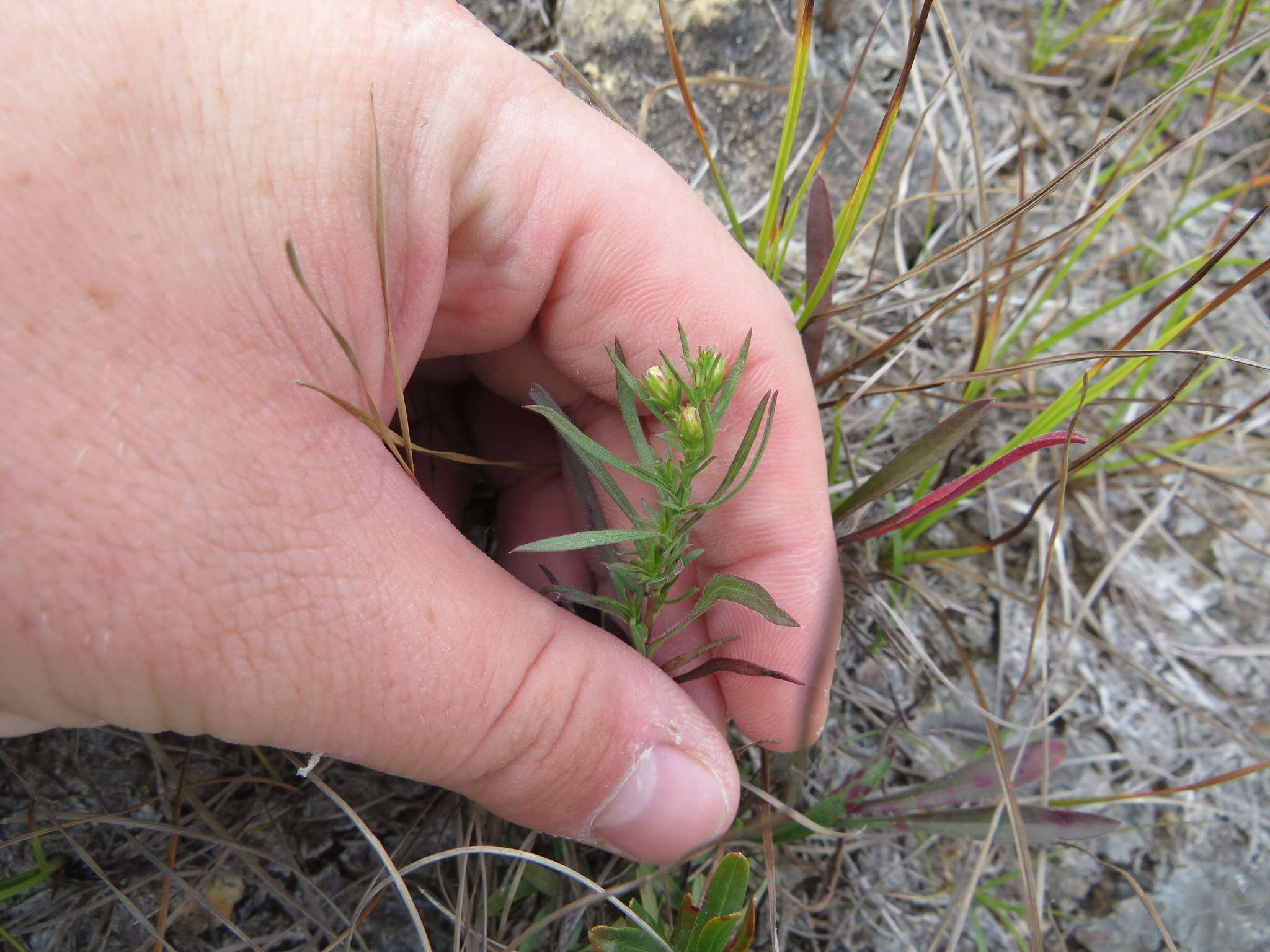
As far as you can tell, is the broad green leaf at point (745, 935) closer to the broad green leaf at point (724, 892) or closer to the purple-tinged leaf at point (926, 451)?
the broad green leaf at point (724, 892)

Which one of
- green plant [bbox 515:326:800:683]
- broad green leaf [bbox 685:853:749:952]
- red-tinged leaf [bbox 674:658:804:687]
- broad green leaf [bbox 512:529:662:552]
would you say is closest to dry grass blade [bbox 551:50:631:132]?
green plant [bbox 515:326:800:683]

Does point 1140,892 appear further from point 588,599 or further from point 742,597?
point 588,599

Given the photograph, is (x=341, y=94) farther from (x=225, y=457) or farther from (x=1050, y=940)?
(x=1050, y=940)

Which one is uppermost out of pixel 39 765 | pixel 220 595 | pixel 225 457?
pixel 225 457

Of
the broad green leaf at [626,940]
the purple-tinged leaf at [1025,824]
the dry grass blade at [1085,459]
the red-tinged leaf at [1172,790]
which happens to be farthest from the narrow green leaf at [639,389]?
the red-tinged leaf at [1172,790]

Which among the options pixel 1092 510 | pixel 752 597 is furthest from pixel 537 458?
pixel 1092 510

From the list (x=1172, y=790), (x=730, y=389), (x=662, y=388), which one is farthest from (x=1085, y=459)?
(x=662, y=388)
